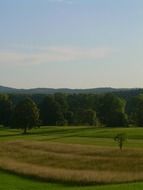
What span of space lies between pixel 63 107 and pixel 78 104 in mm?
23791

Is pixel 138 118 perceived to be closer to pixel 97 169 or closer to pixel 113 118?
pixel 113 118

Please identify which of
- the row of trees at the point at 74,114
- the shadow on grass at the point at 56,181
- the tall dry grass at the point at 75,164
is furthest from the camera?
the row of trees at the point at 74,114

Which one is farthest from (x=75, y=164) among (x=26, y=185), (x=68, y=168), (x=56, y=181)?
(x=26, y=185)

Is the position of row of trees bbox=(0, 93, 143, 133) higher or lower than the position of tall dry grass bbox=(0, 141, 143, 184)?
higher

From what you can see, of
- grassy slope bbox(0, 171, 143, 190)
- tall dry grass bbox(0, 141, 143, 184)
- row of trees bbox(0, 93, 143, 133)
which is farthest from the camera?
row of trees bbox(0, 93, 143, 133)

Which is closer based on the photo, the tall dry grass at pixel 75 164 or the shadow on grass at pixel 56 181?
the shadow on grass at pixel 56 181

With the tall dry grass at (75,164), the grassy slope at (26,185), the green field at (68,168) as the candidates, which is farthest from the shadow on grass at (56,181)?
the grassy slope at (26,185)

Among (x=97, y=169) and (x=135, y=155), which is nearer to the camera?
(x=97, y=169)

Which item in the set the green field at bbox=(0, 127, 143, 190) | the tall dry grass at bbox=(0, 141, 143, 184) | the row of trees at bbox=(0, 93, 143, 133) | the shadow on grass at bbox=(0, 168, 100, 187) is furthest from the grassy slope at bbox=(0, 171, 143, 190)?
the row of trees at bbox=(0, 93, 143, 133)

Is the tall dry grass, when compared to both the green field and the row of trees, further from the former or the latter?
the row of trees

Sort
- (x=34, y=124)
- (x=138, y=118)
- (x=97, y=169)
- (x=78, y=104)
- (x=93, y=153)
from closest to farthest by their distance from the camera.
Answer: (x=97, y=169)
(x=93, y=153)
(x=34, y=124)
(x=138, y=118)
(x=78, y=104)

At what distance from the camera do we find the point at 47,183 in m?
31.1

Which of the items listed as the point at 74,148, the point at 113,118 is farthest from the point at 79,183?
the point at 113,118

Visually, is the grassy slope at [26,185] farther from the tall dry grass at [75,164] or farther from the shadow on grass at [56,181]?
the tall dry grass at [75,164]
